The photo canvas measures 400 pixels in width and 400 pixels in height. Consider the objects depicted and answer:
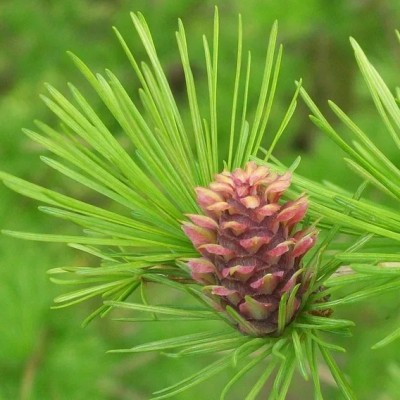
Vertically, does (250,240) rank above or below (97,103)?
below

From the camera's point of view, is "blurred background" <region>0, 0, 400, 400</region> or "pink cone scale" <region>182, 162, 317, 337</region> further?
"blurred background" <region>0, 0, 400, 400</region>

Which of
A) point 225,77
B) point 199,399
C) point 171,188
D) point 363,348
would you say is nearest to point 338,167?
point 363,348

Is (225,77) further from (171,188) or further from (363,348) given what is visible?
(171,188)

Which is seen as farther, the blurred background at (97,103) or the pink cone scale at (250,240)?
the blurred background at (97,103)

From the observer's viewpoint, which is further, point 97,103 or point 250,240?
point 97,103

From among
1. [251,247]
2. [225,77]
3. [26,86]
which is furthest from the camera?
[26,86]
